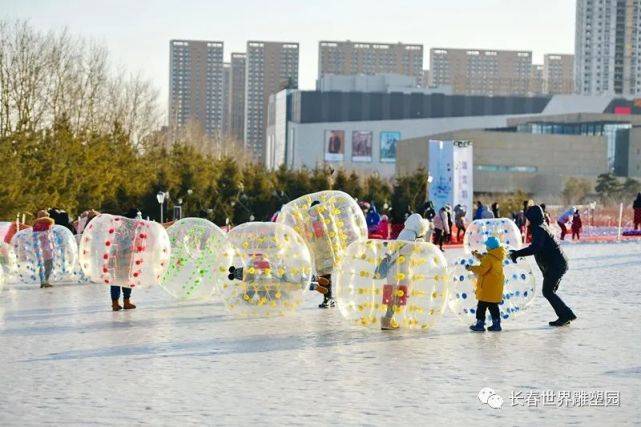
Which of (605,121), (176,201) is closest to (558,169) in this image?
(605,121)

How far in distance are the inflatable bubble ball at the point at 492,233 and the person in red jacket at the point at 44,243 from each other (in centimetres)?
747

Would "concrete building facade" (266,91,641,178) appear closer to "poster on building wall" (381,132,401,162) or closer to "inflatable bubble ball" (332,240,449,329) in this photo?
"poster on building wall" (381,132,401,162)

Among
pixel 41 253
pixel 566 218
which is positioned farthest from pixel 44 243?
pixel 566 218

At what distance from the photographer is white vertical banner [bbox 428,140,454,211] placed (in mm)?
51156

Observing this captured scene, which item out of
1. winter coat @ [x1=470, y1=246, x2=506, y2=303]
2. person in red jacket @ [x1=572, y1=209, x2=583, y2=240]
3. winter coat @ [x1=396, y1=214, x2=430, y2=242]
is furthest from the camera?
person in red jacket @ [x1=572, y1=209, x2=583, y2=240]

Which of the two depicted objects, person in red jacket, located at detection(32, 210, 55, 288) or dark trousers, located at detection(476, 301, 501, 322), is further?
person in red jacket, located at detection(32, 210, 55, 288)

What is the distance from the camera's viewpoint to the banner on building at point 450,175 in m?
51.2

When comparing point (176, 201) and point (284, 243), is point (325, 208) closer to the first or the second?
point (284, 243)

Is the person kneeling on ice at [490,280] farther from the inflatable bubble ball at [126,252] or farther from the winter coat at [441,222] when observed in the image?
the winter coat at [441,222]

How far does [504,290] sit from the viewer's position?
664 inches

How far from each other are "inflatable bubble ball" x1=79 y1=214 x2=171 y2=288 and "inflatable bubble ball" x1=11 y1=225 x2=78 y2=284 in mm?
3973

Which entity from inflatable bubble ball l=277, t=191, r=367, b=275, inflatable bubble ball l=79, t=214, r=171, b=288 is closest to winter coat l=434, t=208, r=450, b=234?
inflatable bubble ball l=277, t=191, r=367, b=275

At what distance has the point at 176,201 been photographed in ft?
182

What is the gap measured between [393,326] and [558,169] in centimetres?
10228
